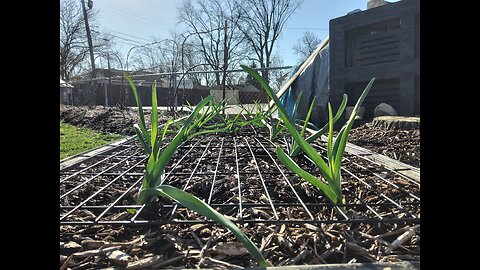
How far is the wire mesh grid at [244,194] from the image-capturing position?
3.02 ft

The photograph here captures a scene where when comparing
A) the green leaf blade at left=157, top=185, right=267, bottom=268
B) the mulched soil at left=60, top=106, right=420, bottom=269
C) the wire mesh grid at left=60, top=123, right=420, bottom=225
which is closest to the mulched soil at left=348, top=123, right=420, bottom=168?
the wire mesh grid at left=60, top=123, right=420, bottom=225

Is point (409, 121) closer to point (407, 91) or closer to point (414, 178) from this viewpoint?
point (407, 91)

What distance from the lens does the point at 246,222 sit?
0.81 meters

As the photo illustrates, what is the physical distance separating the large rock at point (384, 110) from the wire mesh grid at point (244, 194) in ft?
10.2

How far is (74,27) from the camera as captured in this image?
17.9 metres

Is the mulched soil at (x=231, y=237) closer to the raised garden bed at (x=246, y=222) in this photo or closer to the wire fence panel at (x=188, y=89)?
the raised garden bed at (x=246, y=222)

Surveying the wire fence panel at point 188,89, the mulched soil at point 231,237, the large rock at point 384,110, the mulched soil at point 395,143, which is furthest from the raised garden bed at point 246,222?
the large rock at point 384,110

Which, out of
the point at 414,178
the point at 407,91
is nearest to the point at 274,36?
the point at 407,91

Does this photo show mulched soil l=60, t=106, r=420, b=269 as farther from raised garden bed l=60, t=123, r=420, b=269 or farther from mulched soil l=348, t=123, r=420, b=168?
mulched soil l=348, t=123, r=420, b=168

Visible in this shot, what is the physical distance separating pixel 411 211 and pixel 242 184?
0.62 m

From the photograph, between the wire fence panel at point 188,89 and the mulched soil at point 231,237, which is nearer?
the mulched soil at point 231,237
